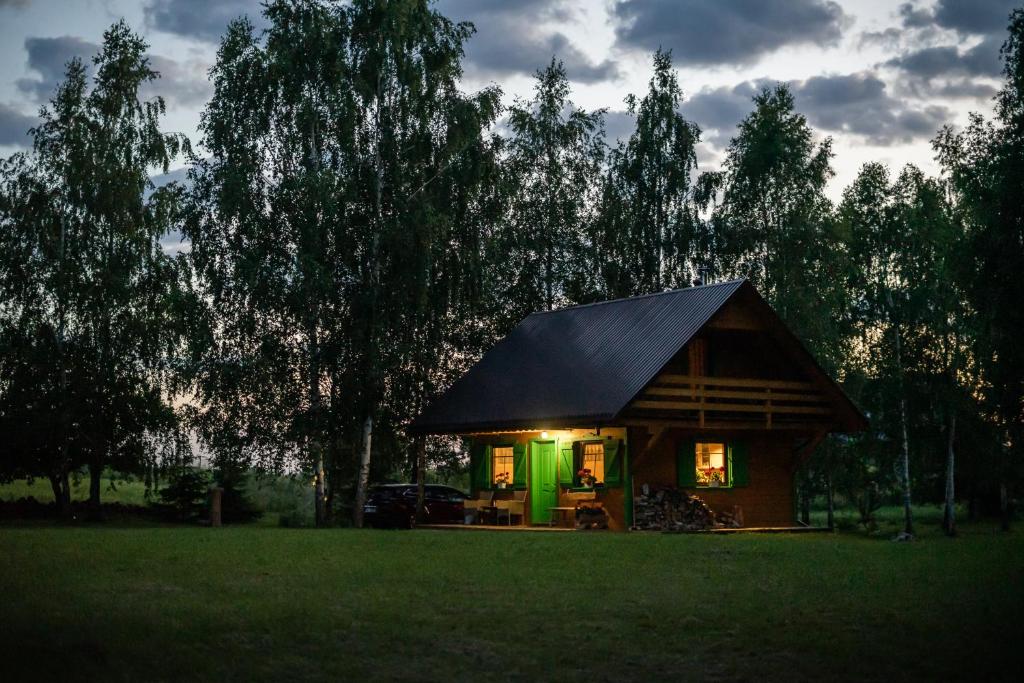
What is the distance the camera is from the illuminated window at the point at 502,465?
29.2 meters

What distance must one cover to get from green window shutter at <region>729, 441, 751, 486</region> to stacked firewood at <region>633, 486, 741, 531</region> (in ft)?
4.28

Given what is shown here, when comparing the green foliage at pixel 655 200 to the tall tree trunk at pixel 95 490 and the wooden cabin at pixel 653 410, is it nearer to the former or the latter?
the wooden cabin at pixel 653 410

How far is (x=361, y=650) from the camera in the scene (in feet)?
30.4

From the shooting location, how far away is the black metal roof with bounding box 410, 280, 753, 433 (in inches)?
1006

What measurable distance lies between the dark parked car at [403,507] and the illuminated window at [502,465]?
1.79m

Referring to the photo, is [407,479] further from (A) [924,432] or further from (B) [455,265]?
(A) [924,432]

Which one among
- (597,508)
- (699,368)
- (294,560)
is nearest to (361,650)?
(294,560)

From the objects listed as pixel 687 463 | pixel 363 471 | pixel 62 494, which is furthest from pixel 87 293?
pixel 687 463

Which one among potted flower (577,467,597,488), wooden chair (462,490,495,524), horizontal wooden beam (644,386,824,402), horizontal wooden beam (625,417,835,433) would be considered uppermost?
horizontal wooden beam (644,386,824,402)

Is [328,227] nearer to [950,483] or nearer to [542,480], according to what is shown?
[542,480]

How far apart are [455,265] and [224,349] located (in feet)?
20.6

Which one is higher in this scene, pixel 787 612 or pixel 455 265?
pixel 455 265

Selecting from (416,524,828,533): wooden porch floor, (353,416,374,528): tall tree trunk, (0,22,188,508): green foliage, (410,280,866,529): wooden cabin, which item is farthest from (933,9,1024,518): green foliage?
(0,22,188,508): green foliage

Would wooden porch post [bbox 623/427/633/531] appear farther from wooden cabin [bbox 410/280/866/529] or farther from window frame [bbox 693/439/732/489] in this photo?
window frame [bbox 693/439/732/489]
